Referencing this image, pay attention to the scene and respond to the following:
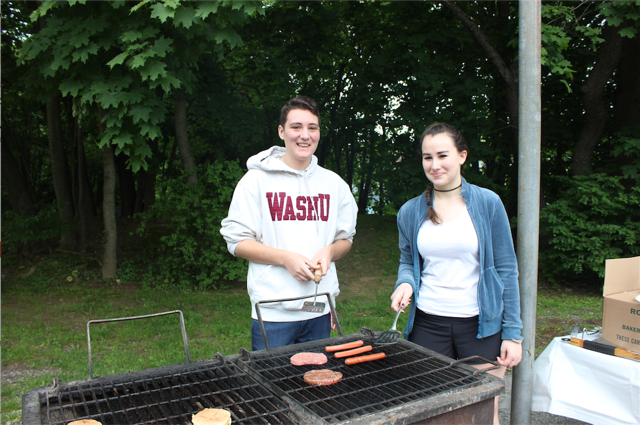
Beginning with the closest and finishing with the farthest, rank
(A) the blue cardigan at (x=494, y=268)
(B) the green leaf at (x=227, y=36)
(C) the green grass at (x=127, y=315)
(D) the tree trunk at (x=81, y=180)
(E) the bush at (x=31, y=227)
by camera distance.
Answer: (A) the blue cardigan at (x=494, y=268), (C) the green grass at (x=127, y=315), (B) the green leaf at (x=227, y=36), (E) the bush at (x=31, y=227), (D) the tree trunk at (x=81, y=180)

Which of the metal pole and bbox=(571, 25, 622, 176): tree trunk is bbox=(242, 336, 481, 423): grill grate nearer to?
the metal pole

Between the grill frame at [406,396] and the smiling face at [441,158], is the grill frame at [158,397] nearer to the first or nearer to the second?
the grill frame at [406,396]

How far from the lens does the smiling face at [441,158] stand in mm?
2439

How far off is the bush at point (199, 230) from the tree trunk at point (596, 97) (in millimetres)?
6602

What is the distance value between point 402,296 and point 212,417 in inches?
51.9

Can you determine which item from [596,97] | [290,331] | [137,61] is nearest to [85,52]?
[137,61]

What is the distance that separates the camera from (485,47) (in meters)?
8.64

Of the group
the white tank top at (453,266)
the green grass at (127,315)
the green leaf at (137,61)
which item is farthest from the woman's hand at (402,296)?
the green leaf at (137,61)

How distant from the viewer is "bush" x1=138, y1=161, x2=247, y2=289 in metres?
7.90

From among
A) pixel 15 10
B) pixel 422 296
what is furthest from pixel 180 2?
pixel 15 10

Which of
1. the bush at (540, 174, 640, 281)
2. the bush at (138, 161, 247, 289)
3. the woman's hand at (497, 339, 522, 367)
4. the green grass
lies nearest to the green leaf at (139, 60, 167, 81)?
the bush at (138, 161, 247, 289)

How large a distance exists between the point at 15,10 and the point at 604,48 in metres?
12.0

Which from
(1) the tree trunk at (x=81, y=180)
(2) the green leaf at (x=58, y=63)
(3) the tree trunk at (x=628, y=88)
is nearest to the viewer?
(2) the green leaf at (x=58, y=63)

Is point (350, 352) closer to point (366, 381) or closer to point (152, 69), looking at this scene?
point (366, 381)
